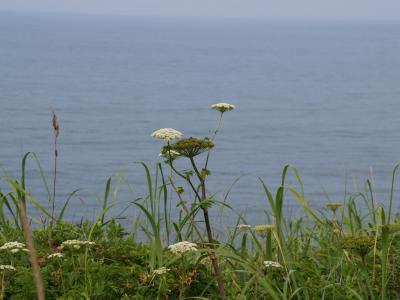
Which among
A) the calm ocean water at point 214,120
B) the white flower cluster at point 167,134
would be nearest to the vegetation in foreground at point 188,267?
the white flower cluster at point 167,134

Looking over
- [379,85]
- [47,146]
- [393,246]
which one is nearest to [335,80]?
[379,85]

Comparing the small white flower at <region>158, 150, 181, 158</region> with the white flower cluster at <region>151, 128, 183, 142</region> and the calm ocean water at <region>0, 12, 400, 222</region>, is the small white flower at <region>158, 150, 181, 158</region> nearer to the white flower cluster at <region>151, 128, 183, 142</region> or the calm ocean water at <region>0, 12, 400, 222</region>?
the white flower cluster at <region>151, 128, 183, 142</region>

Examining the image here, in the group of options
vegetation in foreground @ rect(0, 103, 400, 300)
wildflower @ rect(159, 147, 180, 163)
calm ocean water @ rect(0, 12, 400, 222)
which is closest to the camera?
vegetation in foreground @ rect(0, 103, 400, 300)

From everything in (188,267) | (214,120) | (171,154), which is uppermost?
(214,120)

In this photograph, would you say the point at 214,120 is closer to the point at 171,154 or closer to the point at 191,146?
the point at 171,154

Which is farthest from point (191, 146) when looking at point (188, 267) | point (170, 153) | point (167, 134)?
point (188, 267)

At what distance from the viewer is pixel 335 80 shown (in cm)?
2958

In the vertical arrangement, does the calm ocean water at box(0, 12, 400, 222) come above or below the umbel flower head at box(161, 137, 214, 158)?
above

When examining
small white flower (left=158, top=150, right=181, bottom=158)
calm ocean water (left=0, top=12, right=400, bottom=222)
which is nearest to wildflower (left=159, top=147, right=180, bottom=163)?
small white flower (left=158, top=150, right=181, bottom=158)

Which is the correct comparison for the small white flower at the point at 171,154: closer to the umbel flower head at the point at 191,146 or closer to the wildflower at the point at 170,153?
the wildflower at the point at 170,153

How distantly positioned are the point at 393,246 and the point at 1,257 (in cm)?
134

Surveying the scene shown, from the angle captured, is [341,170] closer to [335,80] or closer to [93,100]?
[93,100]

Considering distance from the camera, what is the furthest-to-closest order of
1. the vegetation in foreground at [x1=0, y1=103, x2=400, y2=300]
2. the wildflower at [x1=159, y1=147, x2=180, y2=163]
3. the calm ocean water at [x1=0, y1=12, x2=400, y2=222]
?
the calm ocean water at [x1=0, y1=12, x2=400, y2=222]
the wildflower at [x1=159, y1=147, x2=180, y2=163]
the vegetation in foreground at [x1=0, y1=103, x2=400, y2=300]

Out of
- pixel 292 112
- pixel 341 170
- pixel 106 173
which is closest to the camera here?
pixel 106 173
